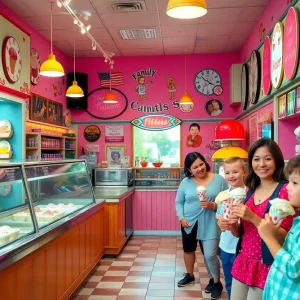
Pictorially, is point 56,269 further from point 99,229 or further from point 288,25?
point 288,25

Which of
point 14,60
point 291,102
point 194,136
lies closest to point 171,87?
point 194,136

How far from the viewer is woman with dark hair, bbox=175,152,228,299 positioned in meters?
4.47

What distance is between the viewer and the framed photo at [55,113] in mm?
7826

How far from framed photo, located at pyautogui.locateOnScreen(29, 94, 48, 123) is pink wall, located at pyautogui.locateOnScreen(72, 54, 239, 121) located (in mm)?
1610

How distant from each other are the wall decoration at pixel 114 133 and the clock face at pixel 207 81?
2077 mm

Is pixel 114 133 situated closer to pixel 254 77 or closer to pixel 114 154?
pixel 114 154

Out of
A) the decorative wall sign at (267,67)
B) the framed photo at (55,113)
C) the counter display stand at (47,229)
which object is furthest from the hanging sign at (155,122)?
the decorative wall sign at (267,67)

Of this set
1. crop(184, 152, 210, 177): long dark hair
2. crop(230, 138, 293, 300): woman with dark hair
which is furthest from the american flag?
crop(230, 138, 293, 300): woman with dark hair

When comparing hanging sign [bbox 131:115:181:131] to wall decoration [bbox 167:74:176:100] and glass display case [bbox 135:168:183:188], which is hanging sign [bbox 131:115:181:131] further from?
glass display case [bbox 135:168:183:188]

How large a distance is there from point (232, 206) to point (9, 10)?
217 inches

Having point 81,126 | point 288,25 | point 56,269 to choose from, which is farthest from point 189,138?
point 56,269

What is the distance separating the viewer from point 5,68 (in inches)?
211

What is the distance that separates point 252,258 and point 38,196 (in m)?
3.18

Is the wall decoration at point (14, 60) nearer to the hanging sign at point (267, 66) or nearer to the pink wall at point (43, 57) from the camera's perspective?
the pink wall at point (43, 57)
